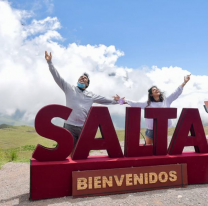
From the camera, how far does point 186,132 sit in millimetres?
4902

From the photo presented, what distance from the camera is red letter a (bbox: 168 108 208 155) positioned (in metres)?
4.89

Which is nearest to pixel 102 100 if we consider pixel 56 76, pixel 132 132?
pixel 132 132

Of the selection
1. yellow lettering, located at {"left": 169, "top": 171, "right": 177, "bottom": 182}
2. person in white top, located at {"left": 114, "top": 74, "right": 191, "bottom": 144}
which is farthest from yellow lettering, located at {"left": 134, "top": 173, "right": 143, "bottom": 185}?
person in white top, located at {"left": 114, "top": 74, "right": 191, "bottom": 144}

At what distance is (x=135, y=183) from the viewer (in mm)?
4355

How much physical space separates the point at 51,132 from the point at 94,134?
2.88 feet

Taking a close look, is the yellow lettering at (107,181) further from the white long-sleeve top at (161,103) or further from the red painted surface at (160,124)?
the white long-sleeve top at (161,103)

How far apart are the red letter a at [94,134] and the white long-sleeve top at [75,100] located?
23 cm

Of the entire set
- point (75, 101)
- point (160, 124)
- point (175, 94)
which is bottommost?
point (160, 124)

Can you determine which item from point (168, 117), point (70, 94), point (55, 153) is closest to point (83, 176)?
point (55, 153)

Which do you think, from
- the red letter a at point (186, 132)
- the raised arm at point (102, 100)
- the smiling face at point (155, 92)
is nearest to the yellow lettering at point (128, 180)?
the red letter a at point (186, 132)

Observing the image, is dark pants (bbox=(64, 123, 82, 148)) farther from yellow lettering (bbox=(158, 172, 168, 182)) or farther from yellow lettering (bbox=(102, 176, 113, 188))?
yellow lettering (bbox=(158, 172, 168, 182))

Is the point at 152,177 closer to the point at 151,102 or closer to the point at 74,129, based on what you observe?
the point at 151,102

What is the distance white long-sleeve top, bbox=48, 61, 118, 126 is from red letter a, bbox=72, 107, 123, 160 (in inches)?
9.1

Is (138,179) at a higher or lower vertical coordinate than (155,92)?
lower
